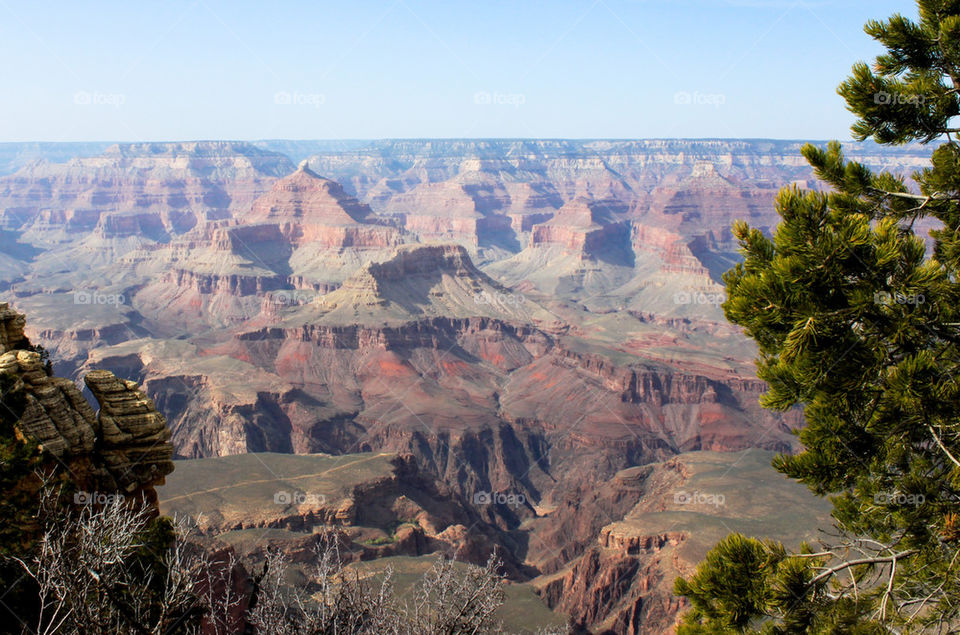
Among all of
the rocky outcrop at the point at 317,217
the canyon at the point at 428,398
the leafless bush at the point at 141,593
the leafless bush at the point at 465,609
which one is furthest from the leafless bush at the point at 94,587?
the rocky outcrop at the point at 317,217

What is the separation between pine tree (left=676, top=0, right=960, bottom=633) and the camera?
34.6 feet

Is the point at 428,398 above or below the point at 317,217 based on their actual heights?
below

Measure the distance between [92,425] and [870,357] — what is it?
16.5 meters

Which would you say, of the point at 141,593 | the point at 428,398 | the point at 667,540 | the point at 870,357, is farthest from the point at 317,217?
the point at 870,357

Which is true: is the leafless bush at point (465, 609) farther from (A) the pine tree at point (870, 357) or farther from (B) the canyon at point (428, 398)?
(B) the canyon at point (428, 398)

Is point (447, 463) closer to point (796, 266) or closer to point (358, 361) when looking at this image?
point (358, 361)

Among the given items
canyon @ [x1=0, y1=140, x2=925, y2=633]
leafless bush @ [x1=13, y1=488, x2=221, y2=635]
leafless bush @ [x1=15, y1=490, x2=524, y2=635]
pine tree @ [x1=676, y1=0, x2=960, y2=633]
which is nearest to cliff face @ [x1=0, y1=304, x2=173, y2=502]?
canyon @ [x1=0, y1=140, x2=925, y2=633]


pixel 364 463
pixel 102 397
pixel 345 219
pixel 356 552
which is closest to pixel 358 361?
pixel 364 463

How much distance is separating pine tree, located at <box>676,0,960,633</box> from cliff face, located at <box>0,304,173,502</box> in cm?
1305

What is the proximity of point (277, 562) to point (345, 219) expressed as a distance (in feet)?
550

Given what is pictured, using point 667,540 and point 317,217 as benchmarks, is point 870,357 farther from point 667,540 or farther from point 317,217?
point 317,217

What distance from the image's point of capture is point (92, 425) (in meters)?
16.2

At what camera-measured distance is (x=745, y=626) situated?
1184 cm

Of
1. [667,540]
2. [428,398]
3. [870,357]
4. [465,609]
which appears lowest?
[428,398]
